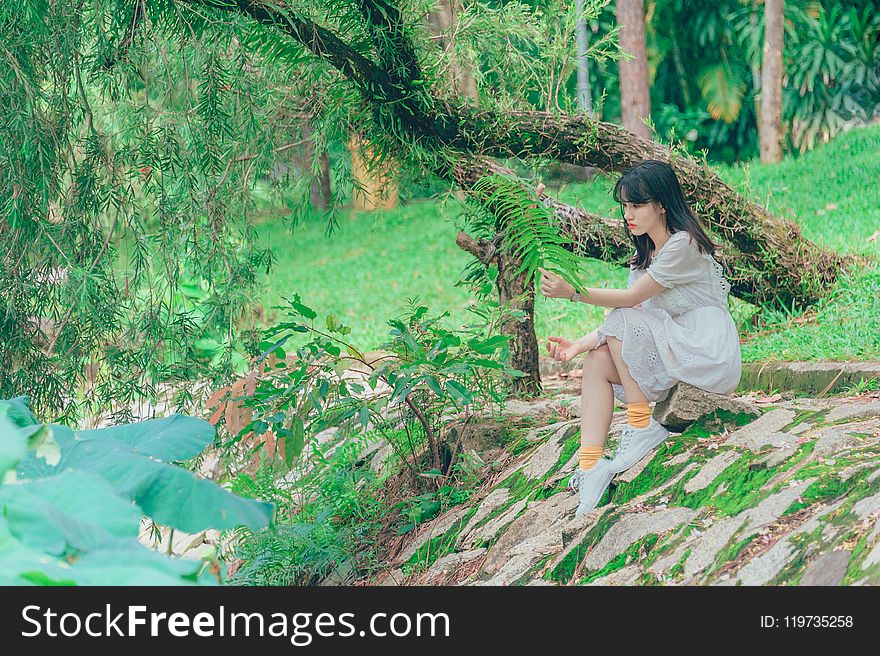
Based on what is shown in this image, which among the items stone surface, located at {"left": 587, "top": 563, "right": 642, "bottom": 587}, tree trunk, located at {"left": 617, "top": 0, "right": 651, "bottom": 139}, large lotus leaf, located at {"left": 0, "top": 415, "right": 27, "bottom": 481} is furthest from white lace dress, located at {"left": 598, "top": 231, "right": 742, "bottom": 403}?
A: tree trunk, located at {"left": 617, "top": 0, "right": 651, "bottom": 139}

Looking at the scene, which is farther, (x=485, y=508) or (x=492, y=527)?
(x=485, y=508)

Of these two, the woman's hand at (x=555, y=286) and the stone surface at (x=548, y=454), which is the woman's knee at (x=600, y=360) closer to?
the woman's hand at (x=555, y=286)

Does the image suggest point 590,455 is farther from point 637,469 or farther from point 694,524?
point 694,524

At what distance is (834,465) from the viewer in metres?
3.09

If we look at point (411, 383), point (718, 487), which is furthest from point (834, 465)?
point (411, 383)

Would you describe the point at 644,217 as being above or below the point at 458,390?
above

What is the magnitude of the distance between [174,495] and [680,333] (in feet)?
6.61

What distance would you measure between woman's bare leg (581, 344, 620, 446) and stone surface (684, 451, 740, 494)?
36 centimetres

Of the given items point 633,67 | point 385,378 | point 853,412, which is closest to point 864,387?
point 853,412

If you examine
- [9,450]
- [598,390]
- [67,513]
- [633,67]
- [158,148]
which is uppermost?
[158,148]

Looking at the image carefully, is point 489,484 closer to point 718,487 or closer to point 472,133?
point 718,487

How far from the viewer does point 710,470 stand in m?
3.39

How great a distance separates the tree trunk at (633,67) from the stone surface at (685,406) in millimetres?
8177

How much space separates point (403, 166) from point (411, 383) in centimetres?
159
